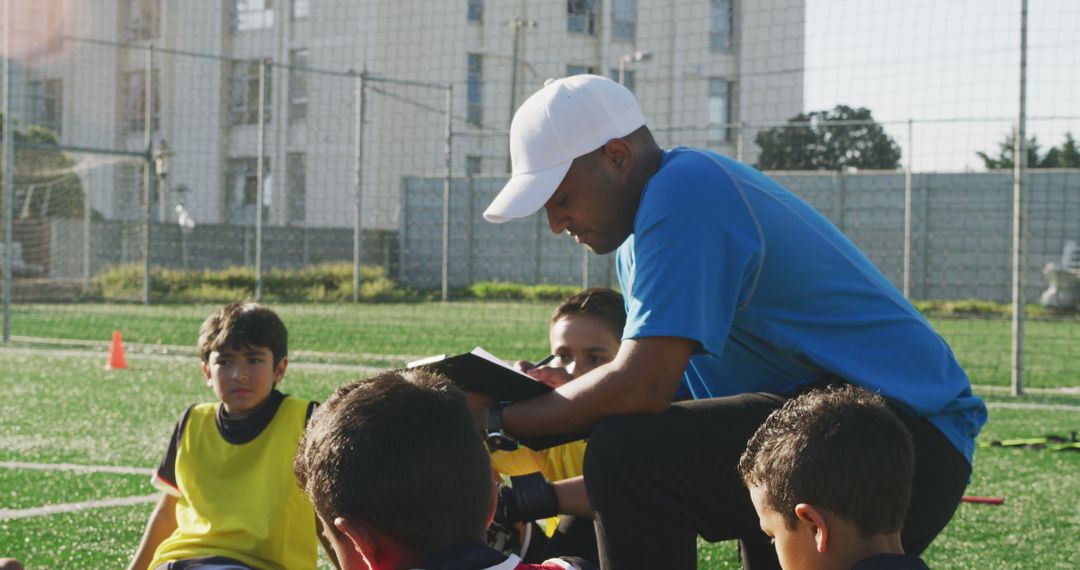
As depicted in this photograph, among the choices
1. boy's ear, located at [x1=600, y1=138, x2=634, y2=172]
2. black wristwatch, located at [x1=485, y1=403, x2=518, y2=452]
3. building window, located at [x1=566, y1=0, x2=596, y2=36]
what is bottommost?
black wristwatch, located at [x1=485, y1=403, x2=518, y2=452]

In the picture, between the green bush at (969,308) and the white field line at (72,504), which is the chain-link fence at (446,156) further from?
Answer: the white field line at (72,504)

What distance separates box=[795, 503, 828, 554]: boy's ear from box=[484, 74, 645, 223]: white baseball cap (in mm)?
864

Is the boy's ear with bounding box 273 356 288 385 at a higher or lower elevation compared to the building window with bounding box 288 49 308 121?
lower

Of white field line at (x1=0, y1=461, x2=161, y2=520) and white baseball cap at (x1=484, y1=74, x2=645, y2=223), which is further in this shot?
white field line at (x1=0, y1=461, x2=161, y2=520)

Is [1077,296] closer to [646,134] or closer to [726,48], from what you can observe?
[726,48]

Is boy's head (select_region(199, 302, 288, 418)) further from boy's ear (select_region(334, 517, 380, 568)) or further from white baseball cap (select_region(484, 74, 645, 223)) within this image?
boy's ear (select_region(334, 517, 380, 568))

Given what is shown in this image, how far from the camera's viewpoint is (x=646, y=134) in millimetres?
2811

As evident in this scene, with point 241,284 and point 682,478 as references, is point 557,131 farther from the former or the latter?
point 241,284

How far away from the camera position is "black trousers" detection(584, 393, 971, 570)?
254 cm

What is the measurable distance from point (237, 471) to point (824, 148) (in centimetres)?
1904

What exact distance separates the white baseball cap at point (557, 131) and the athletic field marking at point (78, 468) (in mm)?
3577

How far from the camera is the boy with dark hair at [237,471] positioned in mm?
3348

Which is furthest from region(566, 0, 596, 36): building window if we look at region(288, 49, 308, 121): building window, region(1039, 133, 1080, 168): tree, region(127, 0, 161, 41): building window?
region(127, 0, 161, 41): building window

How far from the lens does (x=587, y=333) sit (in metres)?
3.71
